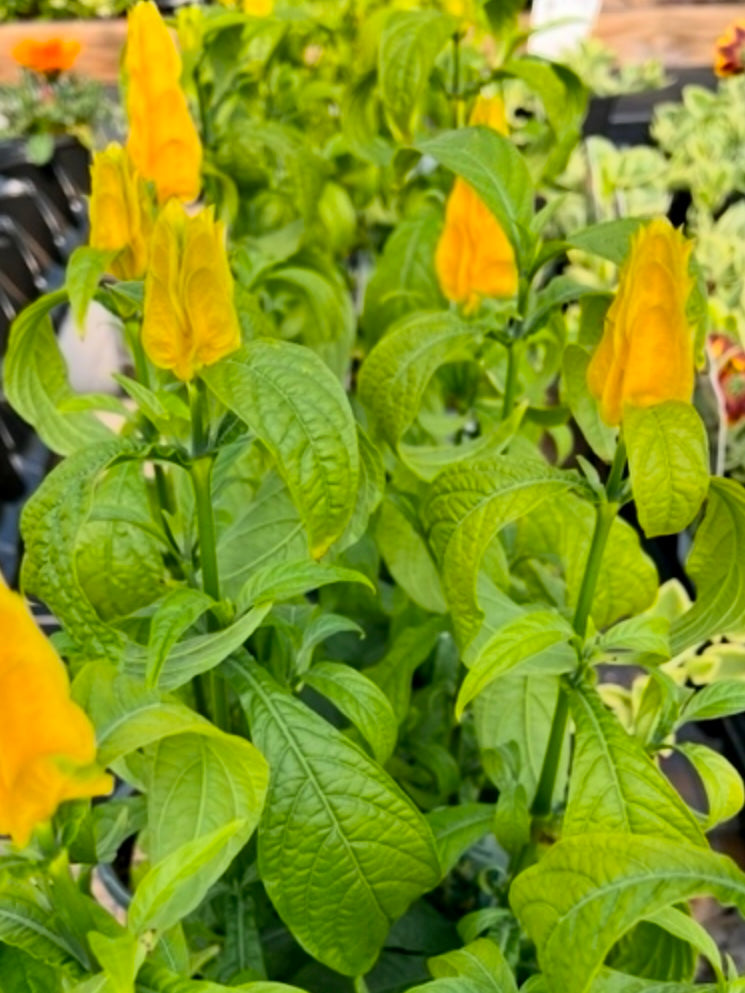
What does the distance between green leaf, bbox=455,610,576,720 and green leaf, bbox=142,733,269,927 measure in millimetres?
90

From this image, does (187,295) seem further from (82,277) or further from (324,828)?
(324,828)

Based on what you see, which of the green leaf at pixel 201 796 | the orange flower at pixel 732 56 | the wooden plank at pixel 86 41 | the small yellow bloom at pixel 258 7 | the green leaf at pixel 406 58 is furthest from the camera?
the wooden plank at pixel 86 41

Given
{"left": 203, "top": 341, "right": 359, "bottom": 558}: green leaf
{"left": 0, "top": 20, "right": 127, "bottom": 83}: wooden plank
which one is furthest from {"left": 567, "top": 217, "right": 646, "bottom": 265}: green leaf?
{"left": 0, "top": 20, "right": 127, "bottom": 83}: wooden plank

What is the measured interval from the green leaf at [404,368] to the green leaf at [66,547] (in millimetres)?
161

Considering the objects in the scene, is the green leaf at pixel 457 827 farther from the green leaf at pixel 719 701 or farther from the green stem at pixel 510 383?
the green stem at pixel 510 383

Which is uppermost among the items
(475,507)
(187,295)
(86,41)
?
(86,41)

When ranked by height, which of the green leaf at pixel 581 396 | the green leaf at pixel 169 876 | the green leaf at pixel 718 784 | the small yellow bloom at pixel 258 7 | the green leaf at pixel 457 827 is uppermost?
the small yellow bloom at pixel 258 7

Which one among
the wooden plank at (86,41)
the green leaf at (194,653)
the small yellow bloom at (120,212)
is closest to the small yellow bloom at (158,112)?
the small yellow bloom at (120,212)

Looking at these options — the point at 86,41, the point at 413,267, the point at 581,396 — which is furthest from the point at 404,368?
the point at 86,41

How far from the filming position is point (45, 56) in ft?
7.08

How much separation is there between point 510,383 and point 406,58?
0.24m

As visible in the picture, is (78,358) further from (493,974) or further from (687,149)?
(493,974)

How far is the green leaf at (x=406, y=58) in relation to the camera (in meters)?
0.72

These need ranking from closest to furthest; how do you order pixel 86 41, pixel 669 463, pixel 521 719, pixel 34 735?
pixel 34 735, pixel 669 463, pixel 521 719, pixel 86 41
